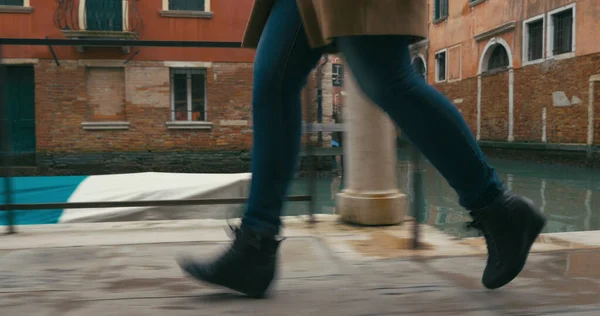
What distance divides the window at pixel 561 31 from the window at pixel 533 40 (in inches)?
18.0

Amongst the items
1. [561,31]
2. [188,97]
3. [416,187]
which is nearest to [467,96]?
[561,31]

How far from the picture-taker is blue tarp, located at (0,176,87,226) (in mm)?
3018

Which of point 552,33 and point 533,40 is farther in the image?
point 533,40

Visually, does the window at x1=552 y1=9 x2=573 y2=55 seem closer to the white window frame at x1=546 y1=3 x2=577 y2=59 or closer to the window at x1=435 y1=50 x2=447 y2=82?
the white window frame at x1=546 y1=3 x2=577 y2=59

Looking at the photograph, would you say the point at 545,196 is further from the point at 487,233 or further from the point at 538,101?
the point at 487,233

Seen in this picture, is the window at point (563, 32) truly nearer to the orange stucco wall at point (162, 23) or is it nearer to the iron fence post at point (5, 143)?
the orange stucco wall at point (162, 23)

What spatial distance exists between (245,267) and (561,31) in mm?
17310

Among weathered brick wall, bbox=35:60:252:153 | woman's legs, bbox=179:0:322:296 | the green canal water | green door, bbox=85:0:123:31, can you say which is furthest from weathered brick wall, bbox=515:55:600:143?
woman's legs, bbox=179:0:322:296

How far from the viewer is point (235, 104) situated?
3996 mm

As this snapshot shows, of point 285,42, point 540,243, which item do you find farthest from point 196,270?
point 540,243

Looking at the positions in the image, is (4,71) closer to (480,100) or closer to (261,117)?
(261,117)

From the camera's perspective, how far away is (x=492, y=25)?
1895 centimetres

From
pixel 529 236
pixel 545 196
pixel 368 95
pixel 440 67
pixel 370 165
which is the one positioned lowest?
pixel 545 196

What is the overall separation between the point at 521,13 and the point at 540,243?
1751 centimetres
